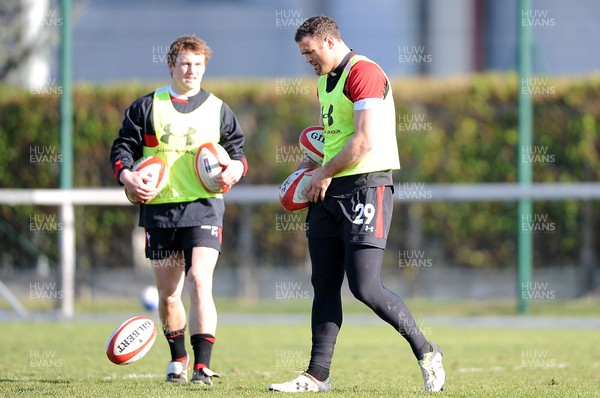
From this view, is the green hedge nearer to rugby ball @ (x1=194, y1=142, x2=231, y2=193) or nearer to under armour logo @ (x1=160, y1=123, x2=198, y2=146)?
under armour logo @ (x1=160, y1=123, x2=198, y2=146)

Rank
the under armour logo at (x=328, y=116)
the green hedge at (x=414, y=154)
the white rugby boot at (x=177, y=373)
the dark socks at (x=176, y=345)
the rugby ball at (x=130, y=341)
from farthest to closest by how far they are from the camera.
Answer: the green hedge at (x=414, y=154) → the dark socks at (x=176, y=345) → the white rugby boot at (x=177, y=373) → the rugby ball at (x=130, y=341) → the under armour logo at (x=328, y=116)

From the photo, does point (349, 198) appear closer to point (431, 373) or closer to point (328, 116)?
point (328, 116)

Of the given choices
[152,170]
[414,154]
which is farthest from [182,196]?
[414,154]

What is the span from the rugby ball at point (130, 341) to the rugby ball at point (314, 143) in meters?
1.52

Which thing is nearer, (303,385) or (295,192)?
(303,385)

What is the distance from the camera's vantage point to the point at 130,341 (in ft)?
22.2

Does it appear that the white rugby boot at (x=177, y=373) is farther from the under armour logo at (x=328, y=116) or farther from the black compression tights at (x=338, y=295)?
the under armour logo at (x=328, y=116)

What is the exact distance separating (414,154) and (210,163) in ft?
29.8

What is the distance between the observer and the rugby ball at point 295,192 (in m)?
6.59

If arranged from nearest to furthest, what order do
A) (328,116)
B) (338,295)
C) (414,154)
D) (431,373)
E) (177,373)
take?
(431,373), (328,116), (338,295), (177,373), (414,154)

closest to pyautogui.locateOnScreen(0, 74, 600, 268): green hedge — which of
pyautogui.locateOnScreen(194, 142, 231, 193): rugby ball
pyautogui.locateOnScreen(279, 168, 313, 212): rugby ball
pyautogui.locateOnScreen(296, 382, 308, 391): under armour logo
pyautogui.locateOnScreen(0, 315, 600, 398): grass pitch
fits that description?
pyautogui.locateOnScreen(0, 315, 600, 398): grass pitch

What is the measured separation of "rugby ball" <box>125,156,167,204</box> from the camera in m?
6.82

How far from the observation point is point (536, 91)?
15297 millimetres

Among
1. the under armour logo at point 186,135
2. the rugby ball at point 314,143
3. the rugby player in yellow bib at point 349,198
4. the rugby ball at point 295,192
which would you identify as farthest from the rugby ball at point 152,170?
the rugby player in yellow bib at point 349,198
